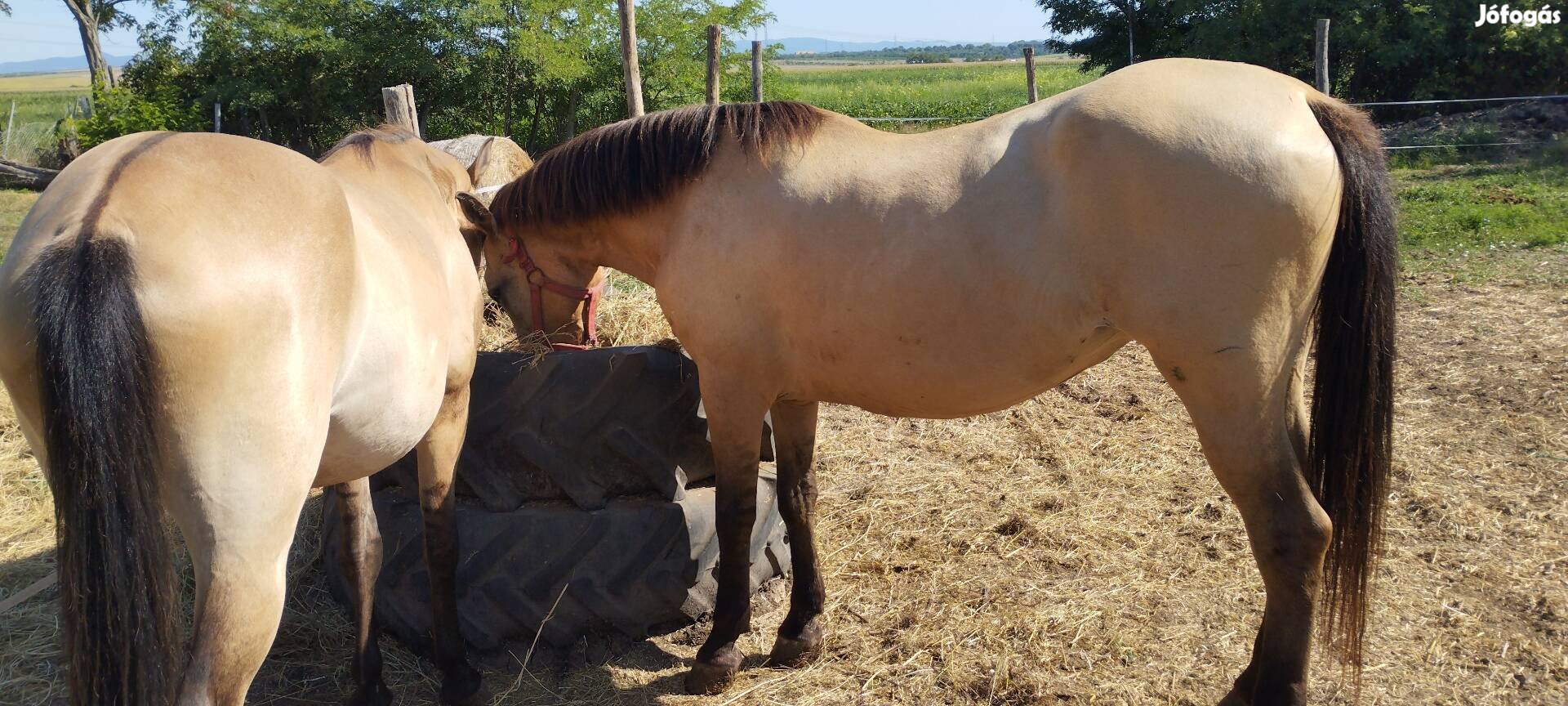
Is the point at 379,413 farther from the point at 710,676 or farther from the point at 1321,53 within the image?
the point at 1321,53

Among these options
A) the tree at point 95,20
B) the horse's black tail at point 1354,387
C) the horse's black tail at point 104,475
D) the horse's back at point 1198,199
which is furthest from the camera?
the tree at point 95,20

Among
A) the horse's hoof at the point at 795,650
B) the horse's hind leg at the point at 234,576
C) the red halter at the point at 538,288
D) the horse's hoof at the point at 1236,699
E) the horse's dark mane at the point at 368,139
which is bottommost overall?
the horse's hoof at the point at 795,650

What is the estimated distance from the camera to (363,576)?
3.05 metres

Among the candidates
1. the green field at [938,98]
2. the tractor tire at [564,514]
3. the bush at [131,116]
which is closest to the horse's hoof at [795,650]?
the tractor tire at [564,514]

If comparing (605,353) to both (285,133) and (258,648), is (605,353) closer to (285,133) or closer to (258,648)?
(258,648)

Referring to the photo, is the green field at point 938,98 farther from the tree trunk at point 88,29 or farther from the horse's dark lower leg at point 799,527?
the tree trunk at point 88,29

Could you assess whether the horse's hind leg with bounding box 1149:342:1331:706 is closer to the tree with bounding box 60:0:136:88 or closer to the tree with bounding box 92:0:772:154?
the tree with bounding box 92:0:772:154

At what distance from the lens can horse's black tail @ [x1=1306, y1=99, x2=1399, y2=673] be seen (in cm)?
245

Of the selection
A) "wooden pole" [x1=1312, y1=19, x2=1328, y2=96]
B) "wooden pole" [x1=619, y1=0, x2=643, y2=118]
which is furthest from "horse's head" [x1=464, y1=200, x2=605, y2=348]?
"wooden pole" [x1=1312, y1=19, x2=1328, y2=96]

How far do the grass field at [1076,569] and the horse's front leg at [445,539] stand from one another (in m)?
0.14

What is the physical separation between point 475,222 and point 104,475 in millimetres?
1982

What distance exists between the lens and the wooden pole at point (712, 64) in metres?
7.49

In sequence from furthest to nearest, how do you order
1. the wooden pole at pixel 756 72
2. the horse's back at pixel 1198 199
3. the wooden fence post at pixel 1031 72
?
1. the wooden fence post at pixel 1031 72
2. the wooden pole at pixel 756 72
3. the horse's back at pixel 1198 199

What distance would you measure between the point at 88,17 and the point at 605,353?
27616 millimetres
